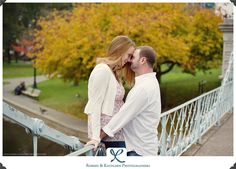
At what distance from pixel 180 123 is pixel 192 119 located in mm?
339

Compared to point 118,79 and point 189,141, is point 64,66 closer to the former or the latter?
point 189,141

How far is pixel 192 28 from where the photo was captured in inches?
429

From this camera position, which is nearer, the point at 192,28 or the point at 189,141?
the point at 189,141

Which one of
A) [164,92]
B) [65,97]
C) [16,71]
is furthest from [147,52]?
[16,71]

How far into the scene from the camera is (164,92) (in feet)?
37.6

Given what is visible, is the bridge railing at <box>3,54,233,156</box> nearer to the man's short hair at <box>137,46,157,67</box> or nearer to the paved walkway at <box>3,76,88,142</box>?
the man's short hair at <box>137,46,157,67</box>

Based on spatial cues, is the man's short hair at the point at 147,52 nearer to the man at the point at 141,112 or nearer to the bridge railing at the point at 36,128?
the man at the point at 141,112

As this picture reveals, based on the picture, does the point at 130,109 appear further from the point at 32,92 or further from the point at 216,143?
the point at 32,92

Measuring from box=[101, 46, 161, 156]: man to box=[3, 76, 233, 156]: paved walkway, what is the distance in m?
1.69

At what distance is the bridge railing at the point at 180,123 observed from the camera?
5.92ft

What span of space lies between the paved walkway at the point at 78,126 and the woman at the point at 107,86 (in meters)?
1.81

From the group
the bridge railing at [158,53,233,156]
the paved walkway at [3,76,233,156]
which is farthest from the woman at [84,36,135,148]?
the paved walkway at [3,76,233,156]
